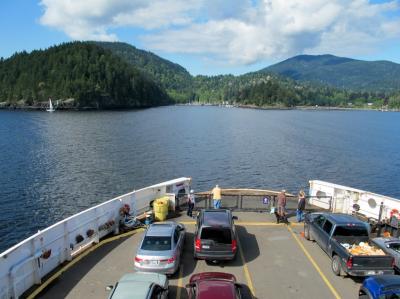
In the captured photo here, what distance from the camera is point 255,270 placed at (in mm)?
14312

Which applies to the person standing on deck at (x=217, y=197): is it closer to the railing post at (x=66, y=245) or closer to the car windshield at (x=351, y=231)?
the car windshield at (x=351, y=231)

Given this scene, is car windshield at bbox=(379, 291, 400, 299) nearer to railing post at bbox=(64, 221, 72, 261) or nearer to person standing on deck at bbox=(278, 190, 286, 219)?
person standing on deck at bbox=(278, 190, 286, 219)

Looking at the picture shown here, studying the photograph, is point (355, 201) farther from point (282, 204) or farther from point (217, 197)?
point (217, 197)

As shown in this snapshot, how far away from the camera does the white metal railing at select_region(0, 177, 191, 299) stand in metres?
11.6

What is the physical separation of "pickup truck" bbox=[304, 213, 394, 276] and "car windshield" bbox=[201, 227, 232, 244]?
409 centimetres

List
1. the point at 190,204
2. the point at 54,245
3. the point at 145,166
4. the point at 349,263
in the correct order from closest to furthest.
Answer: the point at 349,263 → the point at 54,245 → the point at 190,204 → the point at 145,166

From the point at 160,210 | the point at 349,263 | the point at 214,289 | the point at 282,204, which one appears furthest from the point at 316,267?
the point at 160,210

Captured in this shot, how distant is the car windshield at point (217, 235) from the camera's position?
14398mm

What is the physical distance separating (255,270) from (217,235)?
197cm

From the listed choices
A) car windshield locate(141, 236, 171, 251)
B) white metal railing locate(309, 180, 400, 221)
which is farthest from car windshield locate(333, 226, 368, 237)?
car windshield locate(141, 236, 171, 251)

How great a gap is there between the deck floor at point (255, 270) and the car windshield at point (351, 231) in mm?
1386

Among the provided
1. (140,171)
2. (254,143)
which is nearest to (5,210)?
(140,171)

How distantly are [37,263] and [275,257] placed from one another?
9256 millimetres

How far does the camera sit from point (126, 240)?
17.1 meters
